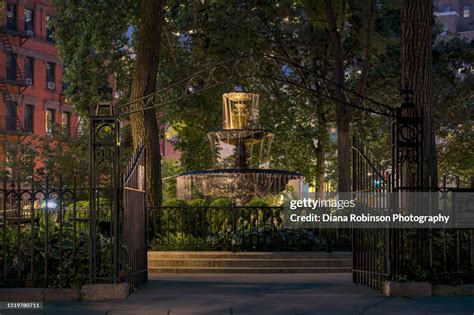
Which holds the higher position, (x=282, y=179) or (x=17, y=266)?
(x=282, y=179)

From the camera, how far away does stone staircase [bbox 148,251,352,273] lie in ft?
60.2

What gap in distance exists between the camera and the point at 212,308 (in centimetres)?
1177

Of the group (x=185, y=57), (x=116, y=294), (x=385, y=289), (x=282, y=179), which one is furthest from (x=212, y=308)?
(x=185, y=57)

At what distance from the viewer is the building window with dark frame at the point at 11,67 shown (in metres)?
57.6

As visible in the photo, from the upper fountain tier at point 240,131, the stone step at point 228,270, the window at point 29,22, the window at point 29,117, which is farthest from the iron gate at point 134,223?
the window at point 29,22

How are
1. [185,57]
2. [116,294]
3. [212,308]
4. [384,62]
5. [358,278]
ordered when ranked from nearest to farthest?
[212,308], [116,294], [358,278], [185,57], [384,62]

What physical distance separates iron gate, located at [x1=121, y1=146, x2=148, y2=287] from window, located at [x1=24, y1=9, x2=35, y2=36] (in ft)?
154

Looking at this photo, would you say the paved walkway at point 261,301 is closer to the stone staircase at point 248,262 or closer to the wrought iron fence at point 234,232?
the stone staircase at point 248,262

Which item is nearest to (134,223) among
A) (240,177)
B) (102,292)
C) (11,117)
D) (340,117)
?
(102,292)

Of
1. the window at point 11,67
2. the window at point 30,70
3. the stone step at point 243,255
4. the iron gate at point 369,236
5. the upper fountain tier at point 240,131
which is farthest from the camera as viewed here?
the window at point 30,70

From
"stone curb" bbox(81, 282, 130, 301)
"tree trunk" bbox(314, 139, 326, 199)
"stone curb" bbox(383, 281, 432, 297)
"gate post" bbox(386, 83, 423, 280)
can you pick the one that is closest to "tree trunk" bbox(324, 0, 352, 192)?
"tree trunk" bbox(314, 139, 326, 199)

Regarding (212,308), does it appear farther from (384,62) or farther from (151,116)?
(384,62)

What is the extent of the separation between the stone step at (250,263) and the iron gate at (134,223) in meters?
3.14

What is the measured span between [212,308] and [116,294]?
175cm
